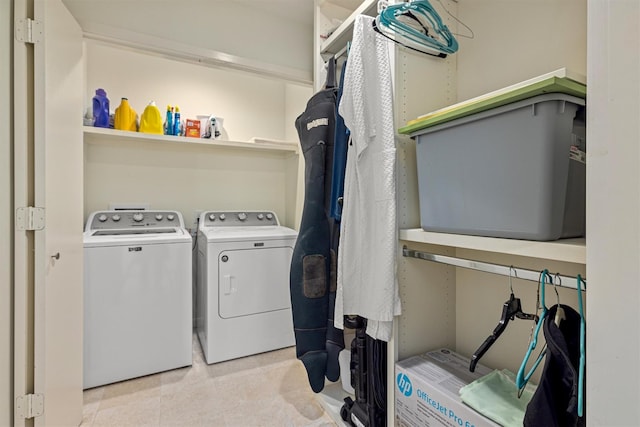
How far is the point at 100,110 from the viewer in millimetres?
2291

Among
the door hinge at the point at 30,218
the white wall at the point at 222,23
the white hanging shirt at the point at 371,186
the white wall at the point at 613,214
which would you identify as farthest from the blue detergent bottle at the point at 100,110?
the white wall at the point at 613,214

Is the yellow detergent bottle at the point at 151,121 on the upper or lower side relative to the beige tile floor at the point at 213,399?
upper

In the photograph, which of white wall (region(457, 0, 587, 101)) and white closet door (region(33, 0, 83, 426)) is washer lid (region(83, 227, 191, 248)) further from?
white wall (region(457, 0, 587, 101))

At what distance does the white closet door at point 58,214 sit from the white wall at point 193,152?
1.00 m

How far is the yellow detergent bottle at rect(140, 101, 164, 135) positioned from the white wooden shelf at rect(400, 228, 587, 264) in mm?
2265

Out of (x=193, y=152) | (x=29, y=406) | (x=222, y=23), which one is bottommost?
(x=29, y=406)

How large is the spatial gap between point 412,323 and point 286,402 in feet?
3.20

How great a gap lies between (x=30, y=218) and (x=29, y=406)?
2.50 feet

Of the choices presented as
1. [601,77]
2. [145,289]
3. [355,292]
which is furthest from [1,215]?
[601,77]

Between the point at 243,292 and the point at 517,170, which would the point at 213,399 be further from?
the point at 517,170

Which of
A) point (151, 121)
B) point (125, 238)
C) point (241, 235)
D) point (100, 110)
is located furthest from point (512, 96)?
point (100, 110)

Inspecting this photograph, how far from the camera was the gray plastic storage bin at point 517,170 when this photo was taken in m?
0.77

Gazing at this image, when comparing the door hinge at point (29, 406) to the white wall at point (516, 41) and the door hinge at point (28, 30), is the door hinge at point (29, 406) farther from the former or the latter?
the white wall at point (516, 41)

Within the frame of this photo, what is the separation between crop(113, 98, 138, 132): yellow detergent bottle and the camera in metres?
2.37
